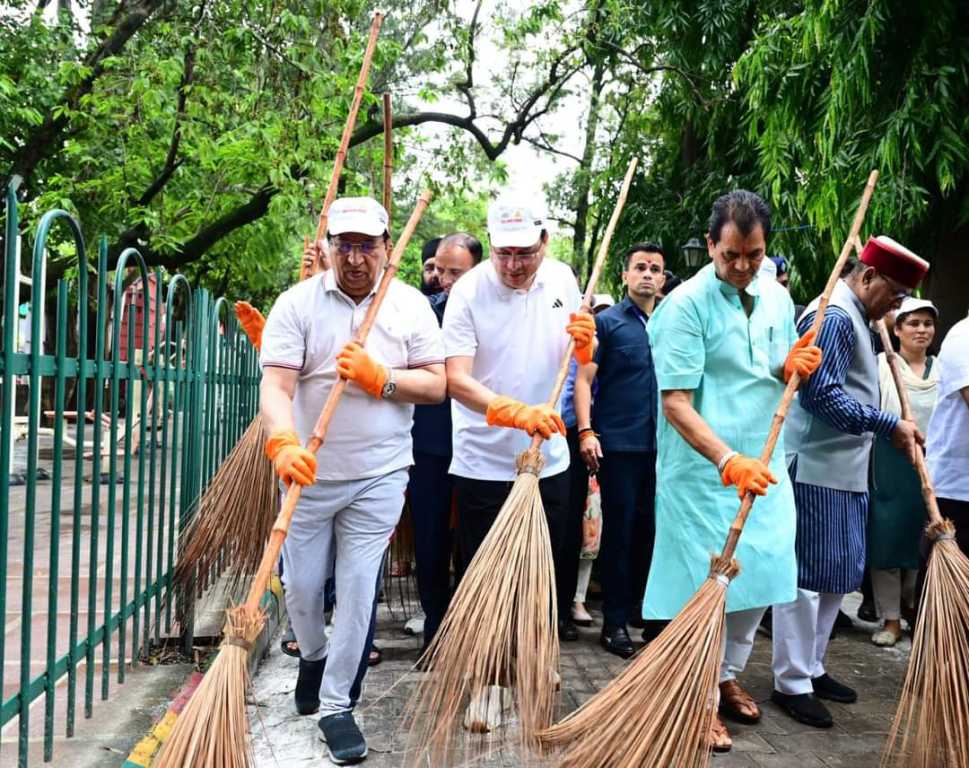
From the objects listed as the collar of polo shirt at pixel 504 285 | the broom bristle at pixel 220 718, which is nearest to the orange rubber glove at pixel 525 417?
the collar of polo shirt at pixel 504 285

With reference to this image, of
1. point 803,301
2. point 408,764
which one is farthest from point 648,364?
point 803,301

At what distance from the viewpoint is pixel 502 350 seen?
3.58 metres

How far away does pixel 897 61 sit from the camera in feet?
20.1

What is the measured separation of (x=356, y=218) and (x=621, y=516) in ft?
6.99

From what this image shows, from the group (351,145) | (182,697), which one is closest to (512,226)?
(182,697)

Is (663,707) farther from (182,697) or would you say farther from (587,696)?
(182,697)

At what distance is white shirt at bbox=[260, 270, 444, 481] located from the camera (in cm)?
312

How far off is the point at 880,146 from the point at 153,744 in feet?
17.0

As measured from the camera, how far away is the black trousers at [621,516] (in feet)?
14.6

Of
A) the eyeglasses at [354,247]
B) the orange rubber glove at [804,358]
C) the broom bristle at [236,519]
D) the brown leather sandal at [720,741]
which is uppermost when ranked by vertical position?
the eyeglasses at [354,247]

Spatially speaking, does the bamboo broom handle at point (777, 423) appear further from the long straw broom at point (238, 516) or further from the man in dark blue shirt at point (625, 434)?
the long straw broom at point (238, 516)

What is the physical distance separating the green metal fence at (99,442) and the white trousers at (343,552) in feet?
2.03

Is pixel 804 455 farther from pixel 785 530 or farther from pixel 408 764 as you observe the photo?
pixel 408 764

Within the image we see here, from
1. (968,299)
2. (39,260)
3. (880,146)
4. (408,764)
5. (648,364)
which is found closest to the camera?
(39,260)
